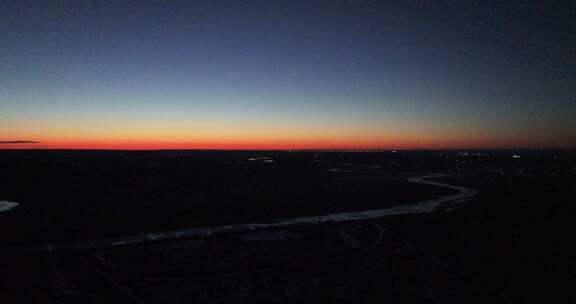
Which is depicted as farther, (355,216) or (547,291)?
(355,216)

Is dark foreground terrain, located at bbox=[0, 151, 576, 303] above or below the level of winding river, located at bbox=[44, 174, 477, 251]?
above

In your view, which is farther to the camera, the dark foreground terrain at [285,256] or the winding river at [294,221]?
the winding river at [294,221]

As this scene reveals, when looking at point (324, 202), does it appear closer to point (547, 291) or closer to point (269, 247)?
point (269, 247)

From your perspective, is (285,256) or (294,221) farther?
(294,221)

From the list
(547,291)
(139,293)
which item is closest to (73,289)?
(139,293)

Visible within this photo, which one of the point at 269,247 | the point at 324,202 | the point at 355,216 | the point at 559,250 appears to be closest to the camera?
the point at 559,250

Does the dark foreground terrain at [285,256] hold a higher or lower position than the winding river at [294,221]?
higher

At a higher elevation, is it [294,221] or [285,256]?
[285,256]

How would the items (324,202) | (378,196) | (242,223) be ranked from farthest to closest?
(378,196)
(324,202)
(242,223)

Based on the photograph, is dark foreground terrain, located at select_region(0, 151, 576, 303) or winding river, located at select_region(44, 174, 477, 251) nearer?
dark foreground terrain, located at select_region(0, 151, 576, 303)

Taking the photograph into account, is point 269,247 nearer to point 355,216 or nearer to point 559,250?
point 355,216
